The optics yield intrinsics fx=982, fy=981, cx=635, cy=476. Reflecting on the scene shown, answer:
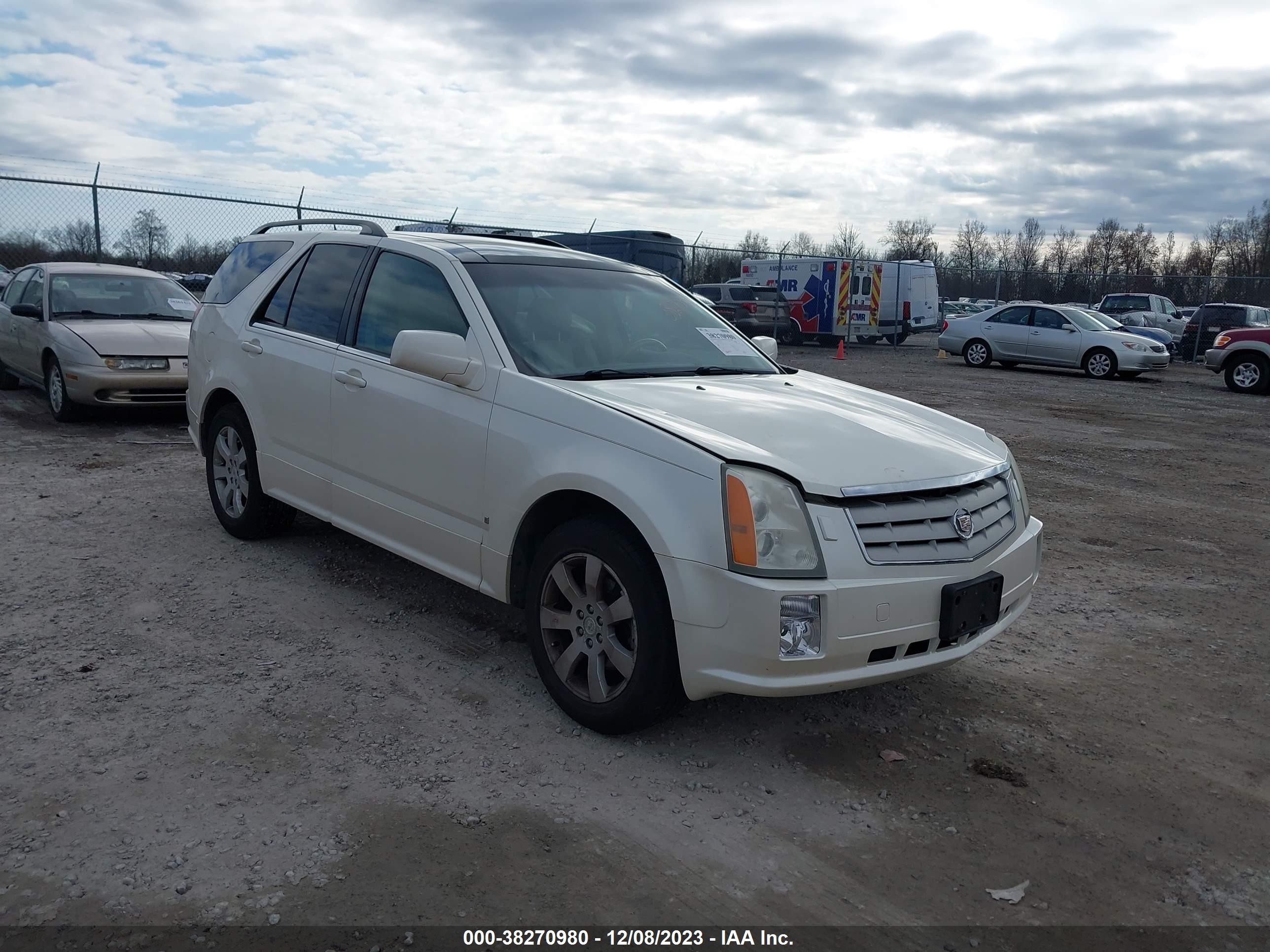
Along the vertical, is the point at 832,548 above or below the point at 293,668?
above

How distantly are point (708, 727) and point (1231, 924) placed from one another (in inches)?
68.5

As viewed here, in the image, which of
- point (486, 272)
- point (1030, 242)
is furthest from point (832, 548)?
point (1030, 242)

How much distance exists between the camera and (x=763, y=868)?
2865 mm

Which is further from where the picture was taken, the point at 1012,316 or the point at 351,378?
the point at 1012,316

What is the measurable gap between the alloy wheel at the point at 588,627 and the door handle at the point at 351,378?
1.56 metres

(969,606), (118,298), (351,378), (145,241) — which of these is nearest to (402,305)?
(351,378)

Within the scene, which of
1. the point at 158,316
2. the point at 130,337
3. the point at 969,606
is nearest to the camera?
the point at 969,606

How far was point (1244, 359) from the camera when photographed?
1880cm

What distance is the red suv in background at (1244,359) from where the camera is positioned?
18.6 metres

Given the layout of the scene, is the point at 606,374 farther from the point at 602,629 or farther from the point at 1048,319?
the point at 1048,319

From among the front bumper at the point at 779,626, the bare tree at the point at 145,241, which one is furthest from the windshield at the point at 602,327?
the bare tree at the point at 145,241

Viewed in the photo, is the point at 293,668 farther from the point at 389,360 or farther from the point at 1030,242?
the point at 1030,242

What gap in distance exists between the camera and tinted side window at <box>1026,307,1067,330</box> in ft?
69.4

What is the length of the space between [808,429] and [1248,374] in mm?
18924
